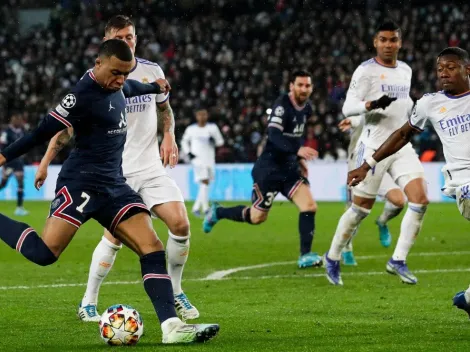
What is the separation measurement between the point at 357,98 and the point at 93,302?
12.8ft

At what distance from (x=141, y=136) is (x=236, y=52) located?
26.7 metres

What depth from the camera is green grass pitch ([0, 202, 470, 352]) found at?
21.4 ft

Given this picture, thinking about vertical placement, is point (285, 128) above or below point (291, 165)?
above

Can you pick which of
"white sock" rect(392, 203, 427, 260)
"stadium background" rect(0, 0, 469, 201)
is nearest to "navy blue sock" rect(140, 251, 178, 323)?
"white sock" rect(392, 203, 427, 260)

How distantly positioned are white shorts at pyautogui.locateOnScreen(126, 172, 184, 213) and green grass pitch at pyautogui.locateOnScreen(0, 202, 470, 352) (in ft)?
2.98

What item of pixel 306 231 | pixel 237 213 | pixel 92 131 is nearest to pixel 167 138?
pixel 92 131

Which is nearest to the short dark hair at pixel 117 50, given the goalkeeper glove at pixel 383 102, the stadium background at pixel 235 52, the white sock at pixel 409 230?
the goalkeeper glove at pixel 383 102

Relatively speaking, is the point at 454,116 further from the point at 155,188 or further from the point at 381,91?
the point at 381,91

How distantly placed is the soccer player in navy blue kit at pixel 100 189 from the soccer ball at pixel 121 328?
16 cm

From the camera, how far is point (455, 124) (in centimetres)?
751

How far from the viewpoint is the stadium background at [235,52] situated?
29.2m

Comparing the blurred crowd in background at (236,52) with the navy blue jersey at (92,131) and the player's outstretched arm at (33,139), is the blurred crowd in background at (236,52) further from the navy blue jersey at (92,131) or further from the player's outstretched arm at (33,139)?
the player's outstretched arm at (33,139)

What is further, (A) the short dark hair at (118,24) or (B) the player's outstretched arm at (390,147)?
(A) the short dark hair at (118,24)

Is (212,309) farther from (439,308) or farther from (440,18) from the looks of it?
(440,18)
